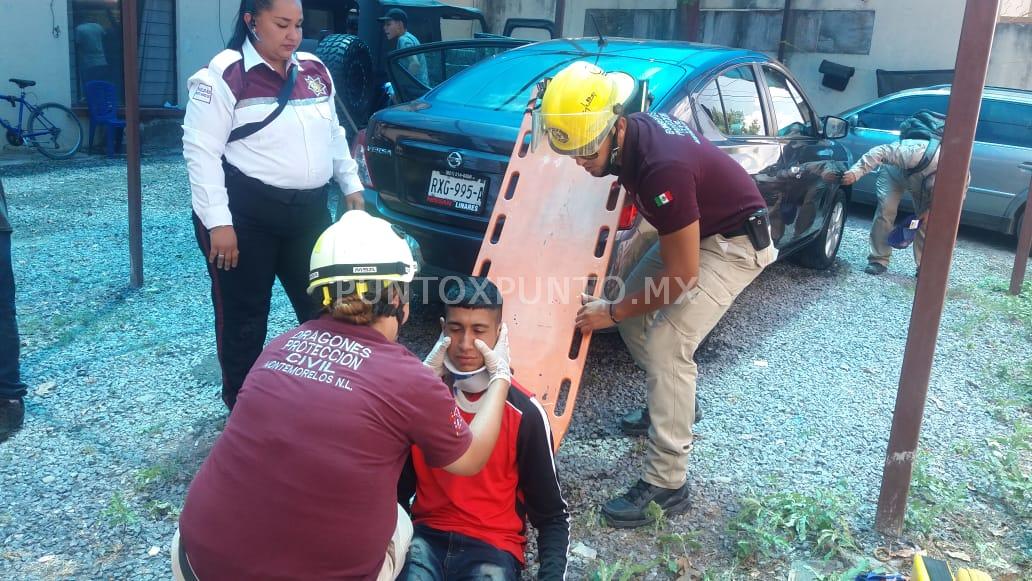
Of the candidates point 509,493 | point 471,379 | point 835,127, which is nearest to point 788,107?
point 835,127

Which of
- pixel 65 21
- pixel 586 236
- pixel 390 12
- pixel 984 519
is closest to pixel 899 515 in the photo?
pixel 984 519

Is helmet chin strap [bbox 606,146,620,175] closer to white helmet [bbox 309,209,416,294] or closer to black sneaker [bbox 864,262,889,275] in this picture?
white helmet [bbox 309,209,416,294]

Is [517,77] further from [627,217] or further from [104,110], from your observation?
[104,110]

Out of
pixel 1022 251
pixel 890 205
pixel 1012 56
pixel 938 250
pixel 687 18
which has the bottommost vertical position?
pixel 1022 251

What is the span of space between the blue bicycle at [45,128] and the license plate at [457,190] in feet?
25.9

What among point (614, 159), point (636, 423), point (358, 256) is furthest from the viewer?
point (636, 423)

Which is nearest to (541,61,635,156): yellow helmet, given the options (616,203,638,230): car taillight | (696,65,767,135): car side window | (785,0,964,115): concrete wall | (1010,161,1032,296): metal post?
(616,203,638,230): car taillight

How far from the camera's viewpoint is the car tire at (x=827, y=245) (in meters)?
6.25

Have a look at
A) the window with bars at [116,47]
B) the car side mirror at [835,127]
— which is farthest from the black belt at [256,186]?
the window with bars at [116,47]

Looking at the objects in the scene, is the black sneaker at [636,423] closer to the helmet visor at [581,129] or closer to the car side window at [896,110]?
the helmet visor at [581,129]

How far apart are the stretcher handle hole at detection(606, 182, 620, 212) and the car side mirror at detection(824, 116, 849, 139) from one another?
259 cm

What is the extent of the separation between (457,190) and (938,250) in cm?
205

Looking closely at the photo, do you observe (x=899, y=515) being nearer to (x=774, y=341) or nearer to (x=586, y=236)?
(x=586, y=236)

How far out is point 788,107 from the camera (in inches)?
203
